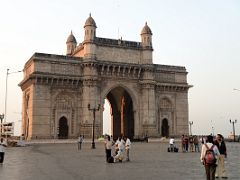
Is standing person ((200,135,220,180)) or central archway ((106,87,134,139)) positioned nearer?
standing person ((200,135,220,180))

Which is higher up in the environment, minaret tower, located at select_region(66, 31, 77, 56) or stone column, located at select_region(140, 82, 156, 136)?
minaret tower, located at select_region(66, 31, 77, 56)

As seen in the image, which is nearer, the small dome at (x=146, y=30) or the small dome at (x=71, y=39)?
the small dome at (x=146, y=30)

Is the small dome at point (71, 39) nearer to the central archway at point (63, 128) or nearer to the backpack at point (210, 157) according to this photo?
the central archway at point (63, 128)

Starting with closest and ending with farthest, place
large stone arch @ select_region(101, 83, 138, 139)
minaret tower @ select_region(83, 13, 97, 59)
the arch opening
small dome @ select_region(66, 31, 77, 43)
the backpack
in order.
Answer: the backpack, minaret tower @ select_region(83, 13, 97, 59), large stone arch @ select_region(101, 83, 138, 139), the arch opening, small dome @ select_region(66, 31, 77, 43)

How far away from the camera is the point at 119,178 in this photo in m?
12.4

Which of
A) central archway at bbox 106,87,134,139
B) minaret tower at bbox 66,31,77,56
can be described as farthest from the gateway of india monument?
minaret tower at bbox 66,31,77,56

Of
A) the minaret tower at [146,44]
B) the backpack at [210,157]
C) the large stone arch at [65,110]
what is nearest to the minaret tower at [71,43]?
the minaret tower at [146,44]

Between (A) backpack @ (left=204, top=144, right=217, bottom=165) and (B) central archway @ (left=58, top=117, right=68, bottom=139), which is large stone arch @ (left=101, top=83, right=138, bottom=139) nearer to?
(B) central archway @ (left=58, top=117, right=68, bottom=139)

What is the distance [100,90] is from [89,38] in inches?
308

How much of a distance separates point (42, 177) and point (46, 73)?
1433 inches

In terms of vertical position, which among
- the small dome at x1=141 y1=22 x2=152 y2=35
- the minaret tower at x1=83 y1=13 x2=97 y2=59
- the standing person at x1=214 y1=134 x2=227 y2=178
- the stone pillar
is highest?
the small dome at x1=141 y1=22 x2=152 y2=35

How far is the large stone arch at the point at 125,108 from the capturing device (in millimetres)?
53156

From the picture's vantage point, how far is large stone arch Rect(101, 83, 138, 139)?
5316cm

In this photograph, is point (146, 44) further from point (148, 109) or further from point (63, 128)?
point (63, 128)
